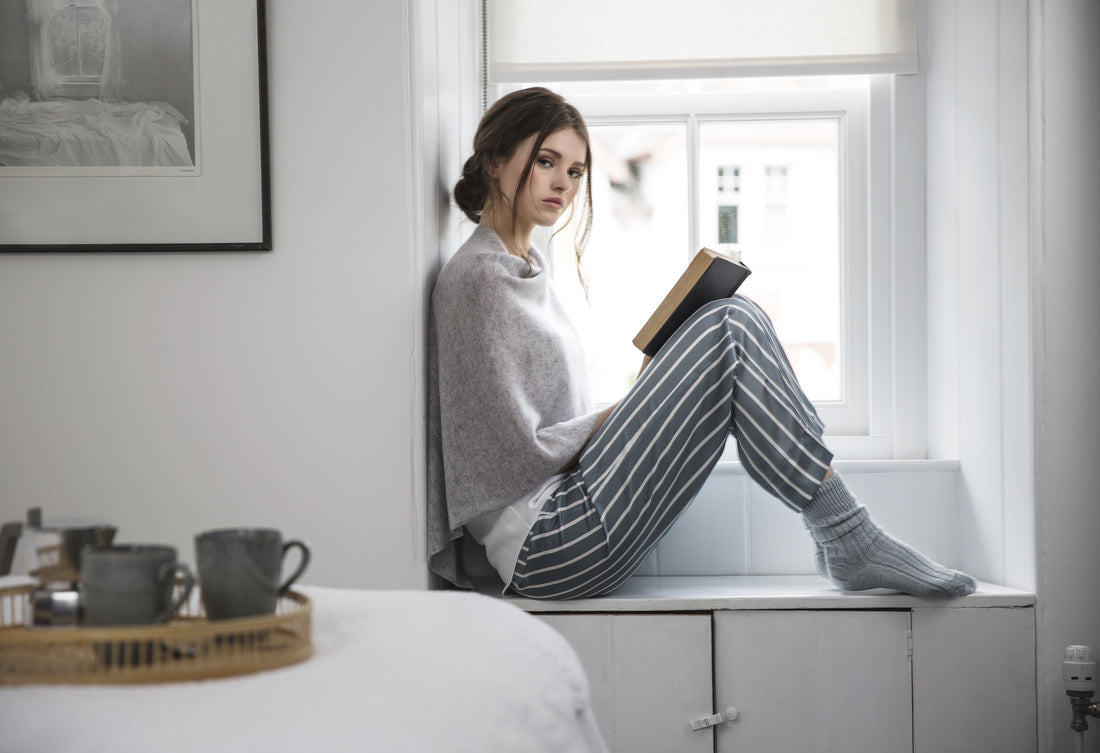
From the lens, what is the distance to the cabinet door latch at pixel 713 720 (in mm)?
1575

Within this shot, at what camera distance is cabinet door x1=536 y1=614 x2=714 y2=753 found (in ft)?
5.18

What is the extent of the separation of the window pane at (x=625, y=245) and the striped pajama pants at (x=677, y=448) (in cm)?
57

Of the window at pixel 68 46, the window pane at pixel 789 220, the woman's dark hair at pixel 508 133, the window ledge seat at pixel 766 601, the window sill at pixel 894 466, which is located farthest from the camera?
the window pane at pixel 789 220

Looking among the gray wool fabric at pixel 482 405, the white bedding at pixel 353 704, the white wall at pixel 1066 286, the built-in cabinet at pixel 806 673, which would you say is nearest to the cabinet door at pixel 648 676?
the built-in cabinet at pixel 806 673

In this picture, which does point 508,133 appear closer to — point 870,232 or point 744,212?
point 744,212

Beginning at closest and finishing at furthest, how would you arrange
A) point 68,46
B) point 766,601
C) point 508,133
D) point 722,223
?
1. point 68,46
2. point 766,601
3. point 508,133
4. point 722,223

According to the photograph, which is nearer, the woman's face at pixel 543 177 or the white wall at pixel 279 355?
the white wall at pixel 279 355

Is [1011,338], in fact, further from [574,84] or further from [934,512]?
[574,84]

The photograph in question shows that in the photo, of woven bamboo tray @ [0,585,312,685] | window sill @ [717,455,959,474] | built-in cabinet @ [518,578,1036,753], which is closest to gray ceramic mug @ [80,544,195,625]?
woven bamboo tray @ [0,585,312,685]

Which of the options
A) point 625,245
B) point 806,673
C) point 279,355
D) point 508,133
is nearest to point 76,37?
point 279,355

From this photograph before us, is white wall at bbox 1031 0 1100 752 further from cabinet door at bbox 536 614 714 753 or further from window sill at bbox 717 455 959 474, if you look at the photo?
cabinet door at bbox 536 614 714 753

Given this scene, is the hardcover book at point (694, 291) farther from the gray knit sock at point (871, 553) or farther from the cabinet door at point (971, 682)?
the cabinet door at point (971, 682)

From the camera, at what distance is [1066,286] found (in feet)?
5.42

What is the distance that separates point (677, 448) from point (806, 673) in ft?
1.39
